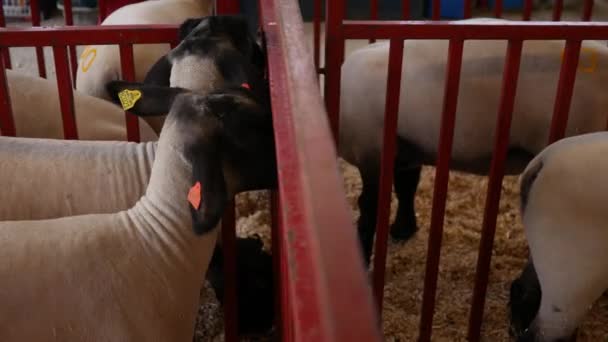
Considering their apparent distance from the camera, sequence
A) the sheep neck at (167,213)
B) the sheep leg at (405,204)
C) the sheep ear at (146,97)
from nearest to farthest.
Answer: the sheep neck at (167,213)
the sheep ear at (146,97)
the sheep leg at (405,204)

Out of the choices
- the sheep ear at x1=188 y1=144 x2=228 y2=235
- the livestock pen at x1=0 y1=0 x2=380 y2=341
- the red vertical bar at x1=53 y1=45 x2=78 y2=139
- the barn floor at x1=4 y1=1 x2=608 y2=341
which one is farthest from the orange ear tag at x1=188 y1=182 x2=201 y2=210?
the barn floor at x1=4 y1=1 x2=608 y2=341

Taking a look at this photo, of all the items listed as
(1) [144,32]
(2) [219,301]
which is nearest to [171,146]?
(1) [144,32]

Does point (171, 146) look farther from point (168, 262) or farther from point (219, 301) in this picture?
point (219, 301)

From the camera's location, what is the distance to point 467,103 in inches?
77.9

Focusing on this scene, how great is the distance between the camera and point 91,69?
222cm

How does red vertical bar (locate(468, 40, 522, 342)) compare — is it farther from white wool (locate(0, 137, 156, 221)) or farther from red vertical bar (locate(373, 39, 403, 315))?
white wool (locate(0, 137, 156, 221))

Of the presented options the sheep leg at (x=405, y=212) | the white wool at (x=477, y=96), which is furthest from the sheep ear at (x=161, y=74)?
the sheep leg at (x=405, y=212)

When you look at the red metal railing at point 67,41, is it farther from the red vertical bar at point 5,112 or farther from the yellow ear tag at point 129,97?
the yellow ear tag at point 129,97

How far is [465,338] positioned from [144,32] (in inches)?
44.1

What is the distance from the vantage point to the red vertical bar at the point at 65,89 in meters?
1.54

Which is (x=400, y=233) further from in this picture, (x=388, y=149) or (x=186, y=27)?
(x=186, y=27)

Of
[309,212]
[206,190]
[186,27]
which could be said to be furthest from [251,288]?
[309,212]

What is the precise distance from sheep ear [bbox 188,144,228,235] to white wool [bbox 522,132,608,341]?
71 cm

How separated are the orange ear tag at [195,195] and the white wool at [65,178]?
0.30 metres
